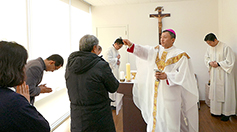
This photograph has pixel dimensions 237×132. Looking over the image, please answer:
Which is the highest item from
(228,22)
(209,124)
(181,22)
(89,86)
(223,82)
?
(181,22)

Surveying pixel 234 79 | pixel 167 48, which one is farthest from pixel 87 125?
pixel 234 79

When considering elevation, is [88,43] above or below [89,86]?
above

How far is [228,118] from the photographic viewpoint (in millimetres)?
3572

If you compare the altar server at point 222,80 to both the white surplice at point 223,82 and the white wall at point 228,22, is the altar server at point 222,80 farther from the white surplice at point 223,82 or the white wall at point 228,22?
the white wall at point 228,22

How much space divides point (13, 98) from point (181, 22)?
4895 millimetres

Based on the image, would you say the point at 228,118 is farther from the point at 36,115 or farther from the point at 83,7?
the point at 83,7

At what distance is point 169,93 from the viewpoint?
8.02 ft

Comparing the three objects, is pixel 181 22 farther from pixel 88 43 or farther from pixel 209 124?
pixel 88 43

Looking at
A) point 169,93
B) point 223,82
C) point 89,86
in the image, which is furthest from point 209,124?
point 89,86

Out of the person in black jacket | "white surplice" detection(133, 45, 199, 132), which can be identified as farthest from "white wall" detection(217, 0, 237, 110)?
the person in black jacket

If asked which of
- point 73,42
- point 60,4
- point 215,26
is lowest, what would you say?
point 73,42

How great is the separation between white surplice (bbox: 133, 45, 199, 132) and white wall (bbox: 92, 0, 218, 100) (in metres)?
2.69

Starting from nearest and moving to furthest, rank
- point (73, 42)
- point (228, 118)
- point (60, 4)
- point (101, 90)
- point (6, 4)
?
point (101, 90) → point (6, 4) → point (228, 118) → point (60, 4) → point (73, 42)

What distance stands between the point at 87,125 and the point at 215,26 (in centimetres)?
462
